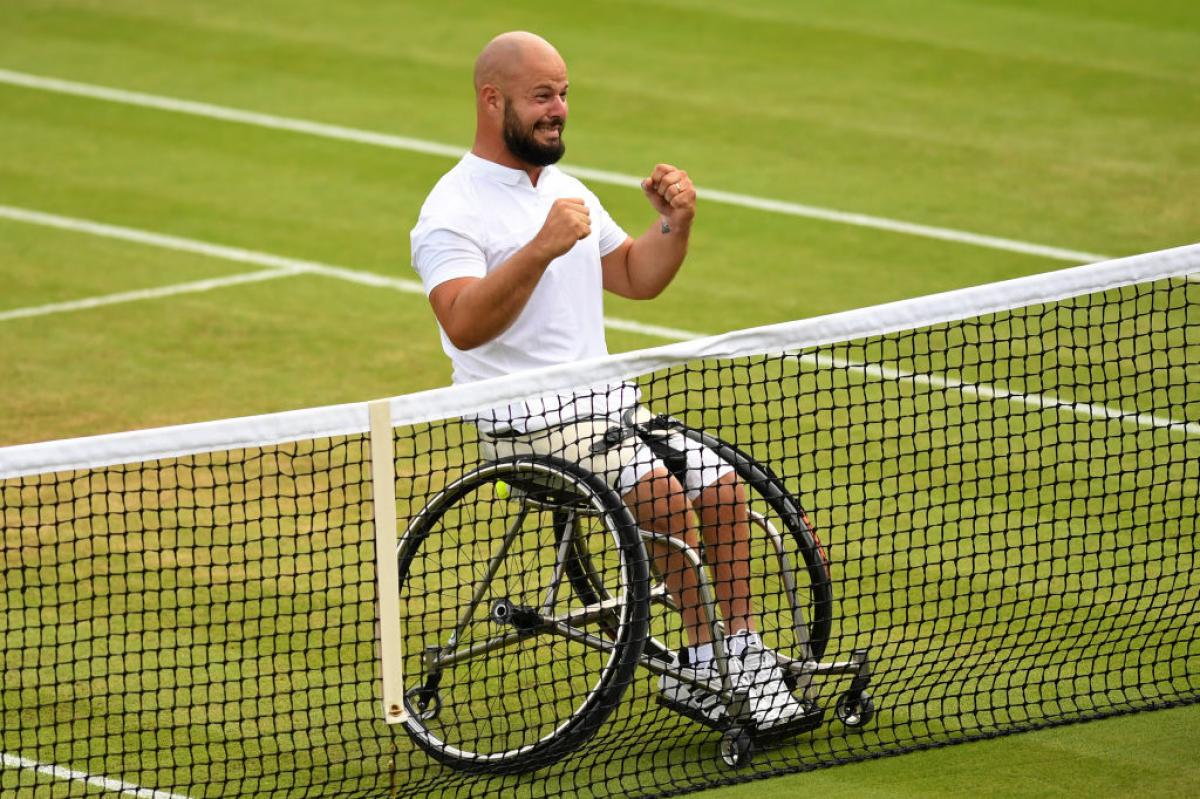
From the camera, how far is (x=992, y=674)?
7.40 meters

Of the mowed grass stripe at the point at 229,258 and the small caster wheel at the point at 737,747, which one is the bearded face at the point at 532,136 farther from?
the mowed grass stripe at the point at 229,258

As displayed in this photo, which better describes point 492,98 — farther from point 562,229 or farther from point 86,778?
point 86,778

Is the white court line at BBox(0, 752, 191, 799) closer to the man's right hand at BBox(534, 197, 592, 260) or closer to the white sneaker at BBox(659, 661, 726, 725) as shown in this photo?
the white sneaker at BBox(659, 661, 726, 725)

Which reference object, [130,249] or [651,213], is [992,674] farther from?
[130,249]

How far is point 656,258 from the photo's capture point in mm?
7531

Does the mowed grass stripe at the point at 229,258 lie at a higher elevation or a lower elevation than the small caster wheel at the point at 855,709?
higher

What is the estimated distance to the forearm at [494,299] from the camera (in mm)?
6672

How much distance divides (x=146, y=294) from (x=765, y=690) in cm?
675

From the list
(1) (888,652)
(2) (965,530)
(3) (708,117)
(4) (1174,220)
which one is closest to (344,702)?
(1) (888,652)

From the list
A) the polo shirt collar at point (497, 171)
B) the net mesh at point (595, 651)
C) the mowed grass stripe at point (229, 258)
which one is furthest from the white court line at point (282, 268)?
the polo shirt collar at point (497, 171)

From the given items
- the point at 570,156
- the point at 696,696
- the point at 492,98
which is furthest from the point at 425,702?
Answer: the point at 570,156

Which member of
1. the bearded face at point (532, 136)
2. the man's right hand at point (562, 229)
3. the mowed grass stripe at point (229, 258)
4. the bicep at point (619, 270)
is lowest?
the mowed grass stripe at point (229, 258)

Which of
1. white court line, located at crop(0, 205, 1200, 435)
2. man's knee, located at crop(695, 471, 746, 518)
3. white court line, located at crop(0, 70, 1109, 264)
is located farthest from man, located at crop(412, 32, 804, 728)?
white court line, located at crop(0, 70, 1109, 264)

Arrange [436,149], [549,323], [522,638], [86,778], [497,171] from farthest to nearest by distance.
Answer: [436,149]
[497,171]
[549,323]
[522,638]
[86,778]
